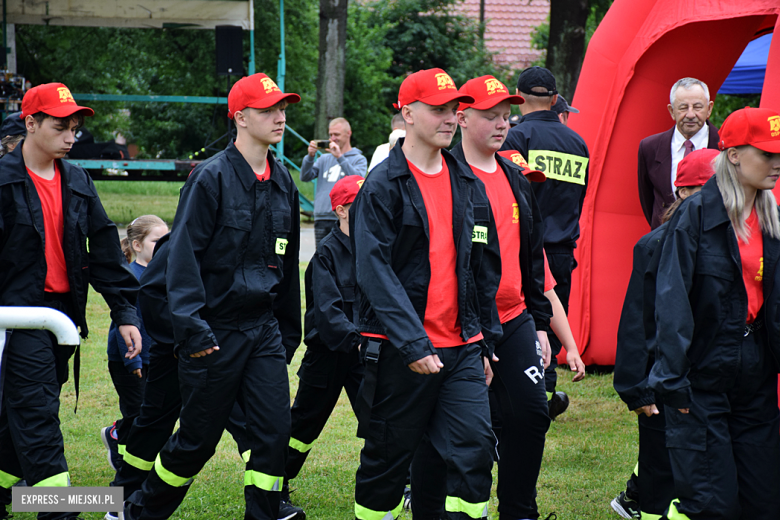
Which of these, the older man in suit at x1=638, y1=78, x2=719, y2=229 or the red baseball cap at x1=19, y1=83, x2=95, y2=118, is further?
the older man in suit at x1=638, y1=78, x2=719, y2=229

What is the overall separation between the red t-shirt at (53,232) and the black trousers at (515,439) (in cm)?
203

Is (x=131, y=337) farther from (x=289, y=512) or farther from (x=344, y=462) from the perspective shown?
(x=344, y=462)

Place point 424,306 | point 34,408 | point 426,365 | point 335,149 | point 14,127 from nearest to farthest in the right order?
point 426,365
point 424,306
point 34,408
point 14,127
point 335,149

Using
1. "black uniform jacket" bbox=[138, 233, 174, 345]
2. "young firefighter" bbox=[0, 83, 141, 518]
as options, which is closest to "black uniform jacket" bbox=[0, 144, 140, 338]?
"young firefighter" bbox=[0, 83, 141, 518]

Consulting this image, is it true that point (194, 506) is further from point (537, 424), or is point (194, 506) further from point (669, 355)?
point (669, 355)

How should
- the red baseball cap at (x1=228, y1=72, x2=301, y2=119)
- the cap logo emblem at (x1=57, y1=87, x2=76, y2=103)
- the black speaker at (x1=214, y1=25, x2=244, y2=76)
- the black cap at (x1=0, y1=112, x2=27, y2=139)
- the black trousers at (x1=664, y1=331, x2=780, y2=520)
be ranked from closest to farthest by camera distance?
the black trousers at (x1=664, y1=331, x2=780, y2=520)
the red baseball cap at (x1=228, y1=72, x2=301, y2=119)
the cap logo emblem at (x1=57, y1=87, x2=76, y2=103)
the black cap at (x1=0, y1=112, x2=27, y2=139)
the black speaker at (x1=214, y1=25, x2=244, y2=76)

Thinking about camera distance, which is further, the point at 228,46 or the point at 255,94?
the point at 228,46

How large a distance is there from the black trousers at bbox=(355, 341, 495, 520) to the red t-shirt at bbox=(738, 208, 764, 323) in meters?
1.19

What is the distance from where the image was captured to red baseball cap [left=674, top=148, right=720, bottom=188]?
4262mm

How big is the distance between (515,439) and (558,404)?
2.47 meters

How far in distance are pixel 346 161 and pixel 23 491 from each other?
6.36 m

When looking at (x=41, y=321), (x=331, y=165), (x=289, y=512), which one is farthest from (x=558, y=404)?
(x=41, y=321)

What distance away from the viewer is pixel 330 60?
16.6m

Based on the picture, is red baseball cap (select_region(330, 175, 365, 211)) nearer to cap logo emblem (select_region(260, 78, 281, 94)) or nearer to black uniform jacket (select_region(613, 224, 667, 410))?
cap logo emblem (select_region(260, 78, 281, 94))
